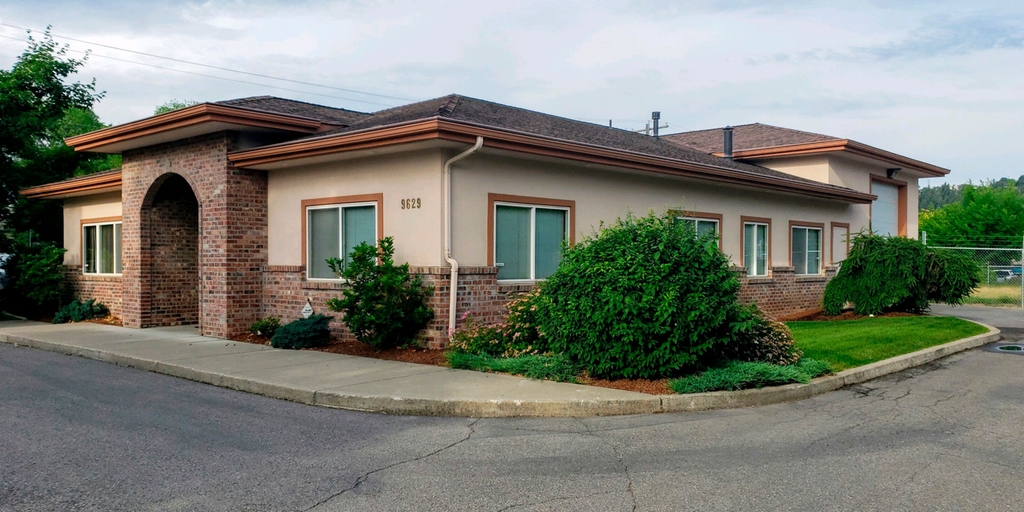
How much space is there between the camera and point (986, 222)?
4681 cm

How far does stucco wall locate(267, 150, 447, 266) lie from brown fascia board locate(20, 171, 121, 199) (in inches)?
210

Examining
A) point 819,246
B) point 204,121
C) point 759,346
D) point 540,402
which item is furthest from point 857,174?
point 540,402

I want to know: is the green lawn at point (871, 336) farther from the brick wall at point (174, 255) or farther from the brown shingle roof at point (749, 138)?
the brick wall at point (174, 255)

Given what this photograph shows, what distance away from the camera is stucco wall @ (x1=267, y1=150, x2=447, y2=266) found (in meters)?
12.2

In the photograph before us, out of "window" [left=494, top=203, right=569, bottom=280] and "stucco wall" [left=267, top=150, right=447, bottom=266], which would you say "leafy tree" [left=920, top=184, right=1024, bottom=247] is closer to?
"window" [left=494, top=203, right=569, bottom=280]

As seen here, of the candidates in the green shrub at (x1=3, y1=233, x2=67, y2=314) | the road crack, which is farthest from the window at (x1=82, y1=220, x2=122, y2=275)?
the road crack

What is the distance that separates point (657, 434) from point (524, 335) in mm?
4314

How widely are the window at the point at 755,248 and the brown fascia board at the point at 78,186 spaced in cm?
1396

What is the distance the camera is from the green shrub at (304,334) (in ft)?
42.1

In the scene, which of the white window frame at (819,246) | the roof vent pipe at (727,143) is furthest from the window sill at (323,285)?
the roof vent pipe at (727,143)

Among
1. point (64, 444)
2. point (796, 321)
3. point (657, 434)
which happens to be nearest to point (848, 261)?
point (796, 321)

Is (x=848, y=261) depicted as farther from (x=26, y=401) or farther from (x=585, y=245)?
(x=26, y=401)

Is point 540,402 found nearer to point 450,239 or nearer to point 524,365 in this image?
point 524,365

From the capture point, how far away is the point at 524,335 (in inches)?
449
